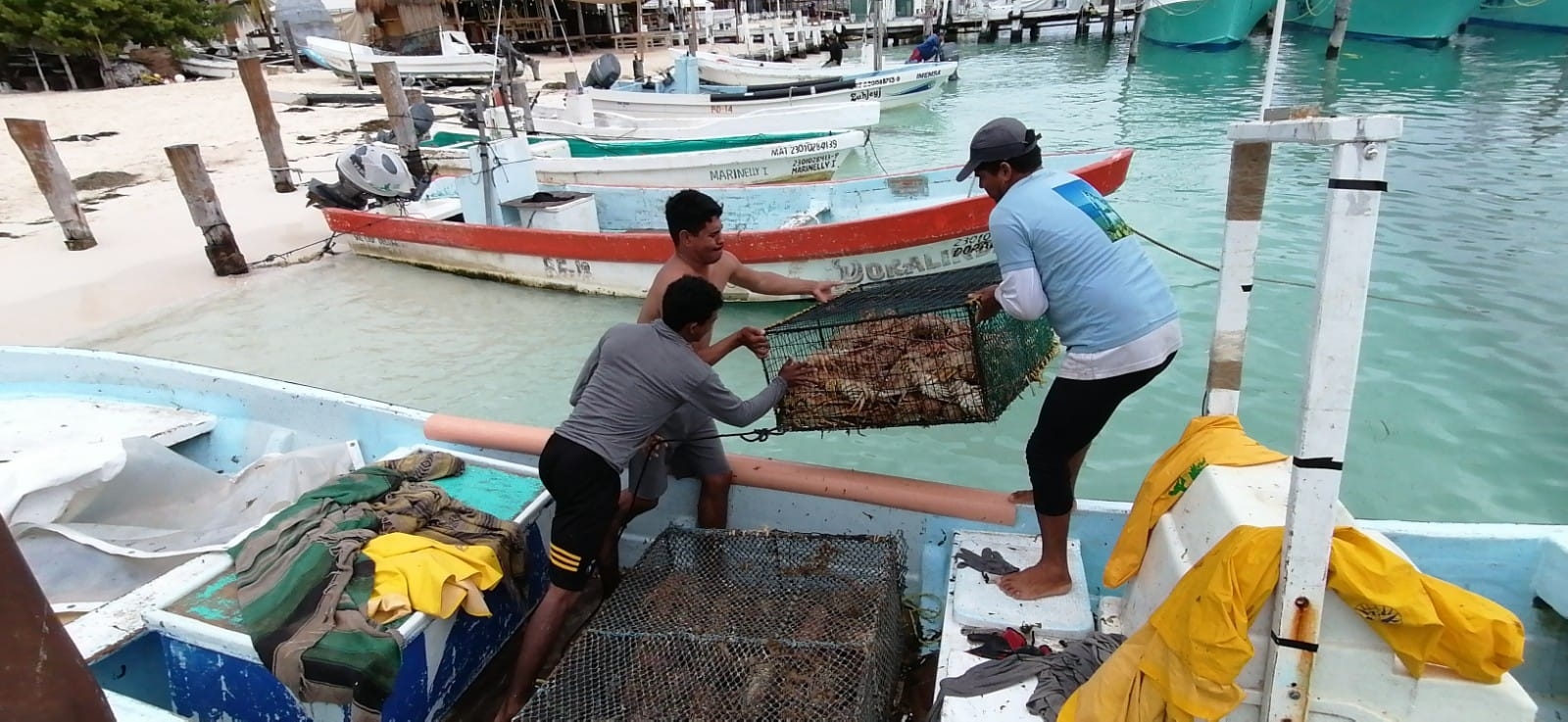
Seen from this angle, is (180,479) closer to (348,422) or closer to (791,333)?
(348,422)

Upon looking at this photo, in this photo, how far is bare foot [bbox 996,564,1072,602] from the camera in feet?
10.4

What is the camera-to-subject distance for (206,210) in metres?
10.2

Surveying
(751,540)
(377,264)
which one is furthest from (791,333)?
(377,264)

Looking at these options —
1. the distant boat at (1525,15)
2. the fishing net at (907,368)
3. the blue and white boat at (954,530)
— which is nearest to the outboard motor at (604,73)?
the blue and white boat at (954,530)

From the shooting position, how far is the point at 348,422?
4.68 meters

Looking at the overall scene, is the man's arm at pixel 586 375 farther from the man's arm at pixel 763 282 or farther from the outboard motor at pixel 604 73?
the outboard motor at pixel 604 73

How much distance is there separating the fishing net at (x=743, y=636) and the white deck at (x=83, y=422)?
2954 mm

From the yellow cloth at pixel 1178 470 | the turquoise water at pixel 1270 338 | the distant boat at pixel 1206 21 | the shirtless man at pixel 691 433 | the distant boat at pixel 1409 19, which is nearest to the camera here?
the yellow cloth at pixel 1178 470

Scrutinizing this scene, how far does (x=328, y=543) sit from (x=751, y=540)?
5.33ft

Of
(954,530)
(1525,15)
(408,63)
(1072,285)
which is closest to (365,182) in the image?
(954,530)

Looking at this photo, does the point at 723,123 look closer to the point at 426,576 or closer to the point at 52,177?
the point at 52,177

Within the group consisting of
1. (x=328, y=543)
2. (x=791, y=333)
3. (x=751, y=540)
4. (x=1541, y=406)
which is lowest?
(x=1541, y=406)

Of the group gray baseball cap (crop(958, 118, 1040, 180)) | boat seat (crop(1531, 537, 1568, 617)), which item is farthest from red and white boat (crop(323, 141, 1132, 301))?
boat seat (crop(1531, 537, 1568, 617))

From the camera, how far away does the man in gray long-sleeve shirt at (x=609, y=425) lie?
330 cm
